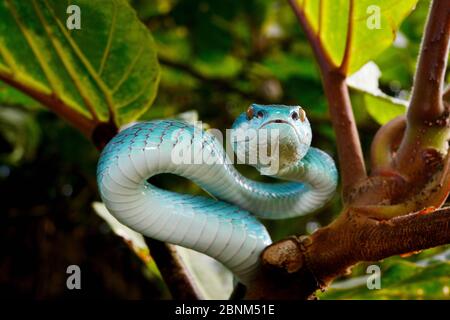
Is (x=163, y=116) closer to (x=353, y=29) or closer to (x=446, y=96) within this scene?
(x=353, y=29)

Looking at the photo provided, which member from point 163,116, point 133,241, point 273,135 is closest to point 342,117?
point 273,135

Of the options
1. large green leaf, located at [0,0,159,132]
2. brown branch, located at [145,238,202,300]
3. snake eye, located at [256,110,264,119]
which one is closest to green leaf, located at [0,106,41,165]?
large green leaf, located at [0,0,159,132]

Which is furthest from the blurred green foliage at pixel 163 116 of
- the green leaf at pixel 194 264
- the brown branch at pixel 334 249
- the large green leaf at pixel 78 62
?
the brown branch at pixel 334 249

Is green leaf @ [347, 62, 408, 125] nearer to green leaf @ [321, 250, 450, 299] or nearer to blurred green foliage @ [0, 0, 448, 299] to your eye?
green leaf @ [321, 250, 450, 299]

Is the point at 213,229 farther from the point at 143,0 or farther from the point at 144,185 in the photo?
the point at 143,0

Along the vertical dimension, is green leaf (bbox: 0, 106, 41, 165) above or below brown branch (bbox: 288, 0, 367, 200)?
below

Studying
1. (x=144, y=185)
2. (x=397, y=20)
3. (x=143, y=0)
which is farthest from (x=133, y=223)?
(x=143, y=0)
